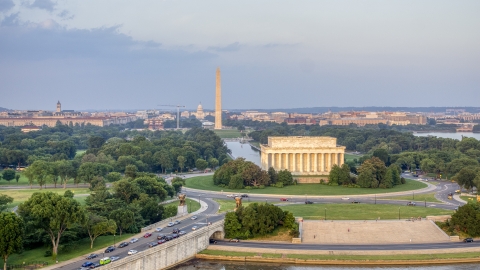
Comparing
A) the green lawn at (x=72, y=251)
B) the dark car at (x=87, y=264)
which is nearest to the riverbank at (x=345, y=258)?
the green lawn at (x=72, y=251)

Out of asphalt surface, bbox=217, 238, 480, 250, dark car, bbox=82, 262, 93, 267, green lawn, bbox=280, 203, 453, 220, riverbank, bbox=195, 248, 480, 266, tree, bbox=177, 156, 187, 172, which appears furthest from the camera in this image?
tree, bbox=177, 156, 187, 172

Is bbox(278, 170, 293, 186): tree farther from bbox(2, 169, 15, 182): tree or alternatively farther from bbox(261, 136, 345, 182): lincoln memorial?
bbox(2, 169, 15, 182): tree

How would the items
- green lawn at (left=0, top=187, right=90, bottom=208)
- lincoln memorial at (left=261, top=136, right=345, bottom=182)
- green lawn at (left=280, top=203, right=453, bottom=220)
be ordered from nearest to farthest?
green lawn at (left=280, top=203, right=453, bottom=220) < green lawn at (left=0, top=187, right=90, bottom=208) < lincoln memorial at (left=261, top=136, right=345, bottom=182)

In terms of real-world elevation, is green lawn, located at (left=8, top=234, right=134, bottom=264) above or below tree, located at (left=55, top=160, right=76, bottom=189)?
below

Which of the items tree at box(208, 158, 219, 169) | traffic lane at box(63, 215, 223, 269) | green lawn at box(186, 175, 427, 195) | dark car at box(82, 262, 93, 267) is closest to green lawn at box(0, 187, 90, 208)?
green lawn at box(186, 175, 427, 195)

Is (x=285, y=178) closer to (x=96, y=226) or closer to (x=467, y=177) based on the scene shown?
(x=467, y=177)

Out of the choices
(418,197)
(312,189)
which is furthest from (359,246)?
(312,189)
